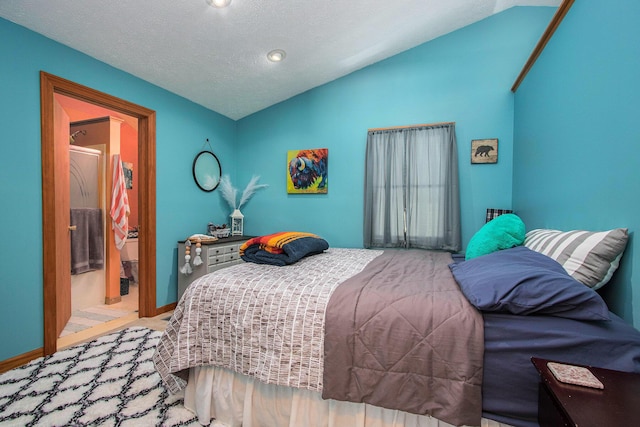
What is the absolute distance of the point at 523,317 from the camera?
1050 millimetres

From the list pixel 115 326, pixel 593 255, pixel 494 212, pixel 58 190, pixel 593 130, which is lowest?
pixel 115 326

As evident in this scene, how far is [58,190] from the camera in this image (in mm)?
2400

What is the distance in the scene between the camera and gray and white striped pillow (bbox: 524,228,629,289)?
114 cm

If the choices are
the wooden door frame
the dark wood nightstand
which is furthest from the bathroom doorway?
the dark wood nightstand

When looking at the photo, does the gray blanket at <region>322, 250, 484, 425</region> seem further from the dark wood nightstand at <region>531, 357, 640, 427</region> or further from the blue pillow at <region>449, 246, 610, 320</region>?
the dark wood nightstand at <region>531, 357, 640, 427</region>

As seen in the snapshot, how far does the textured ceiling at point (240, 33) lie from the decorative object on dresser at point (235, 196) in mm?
1055

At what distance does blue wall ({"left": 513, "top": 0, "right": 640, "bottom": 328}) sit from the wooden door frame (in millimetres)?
3474

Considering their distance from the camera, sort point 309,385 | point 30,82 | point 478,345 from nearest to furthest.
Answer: point 478,345 → point 309,385 → point 30,82

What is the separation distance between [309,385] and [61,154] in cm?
302

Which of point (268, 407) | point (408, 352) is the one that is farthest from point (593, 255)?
point (268, 407)

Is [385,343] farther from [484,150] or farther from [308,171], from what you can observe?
[308,171]

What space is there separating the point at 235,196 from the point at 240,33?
2.06 meters

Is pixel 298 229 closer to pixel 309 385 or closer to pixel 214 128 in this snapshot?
pixel 214 128

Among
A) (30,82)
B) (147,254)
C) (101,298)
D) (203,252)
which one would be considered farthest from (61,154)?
(101,298)
